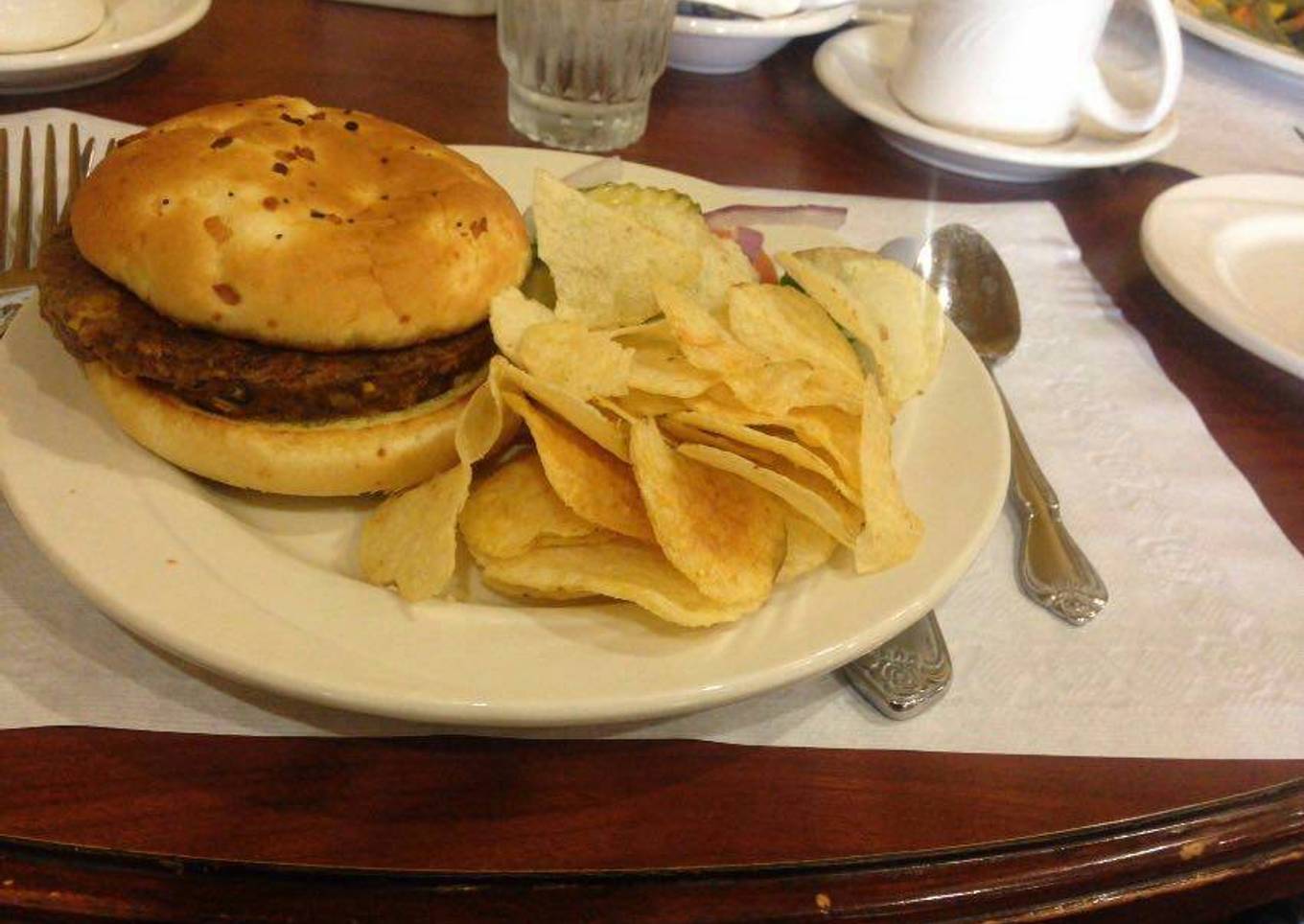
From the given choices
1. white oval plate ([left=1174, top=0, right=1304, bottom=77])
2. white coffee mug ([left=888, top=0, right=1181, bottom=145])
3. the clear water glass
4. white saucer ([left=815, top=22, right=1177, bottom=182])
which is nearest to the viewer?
the clear water glass

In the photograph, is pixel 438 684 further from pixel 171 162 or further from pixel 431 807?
pixel 171 162

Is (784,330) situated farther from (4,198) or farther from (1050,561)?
(4,198)

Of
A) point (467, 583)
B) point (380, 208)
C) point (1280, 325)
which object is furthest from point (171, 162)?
point (1280, 325)

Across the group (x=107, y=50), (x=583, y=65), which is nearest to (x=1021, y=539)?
(x=583, y=65)

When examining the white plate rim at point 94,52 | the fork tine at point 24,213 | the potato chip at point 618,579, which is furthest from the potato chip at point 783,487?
the white plate rim at point 94,52

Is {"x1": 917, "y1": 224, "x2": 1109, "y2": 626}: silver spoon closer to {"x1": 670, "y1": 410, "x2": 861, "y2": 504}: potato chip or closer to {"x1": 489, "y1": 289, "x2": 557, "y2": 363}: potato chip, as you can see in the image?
{"x1": 670, "y1": 410, "x2": 861, "y2": 504}: potato chip

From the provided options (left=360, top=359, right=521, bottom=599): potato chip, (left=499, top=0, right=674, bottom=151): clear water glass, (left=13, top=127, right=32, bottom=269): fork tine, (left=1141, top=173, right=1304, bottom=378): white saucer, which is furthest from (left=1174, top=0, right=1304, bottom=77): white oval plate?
(left=13, top=127, right=32, bottom=269): fork tine
